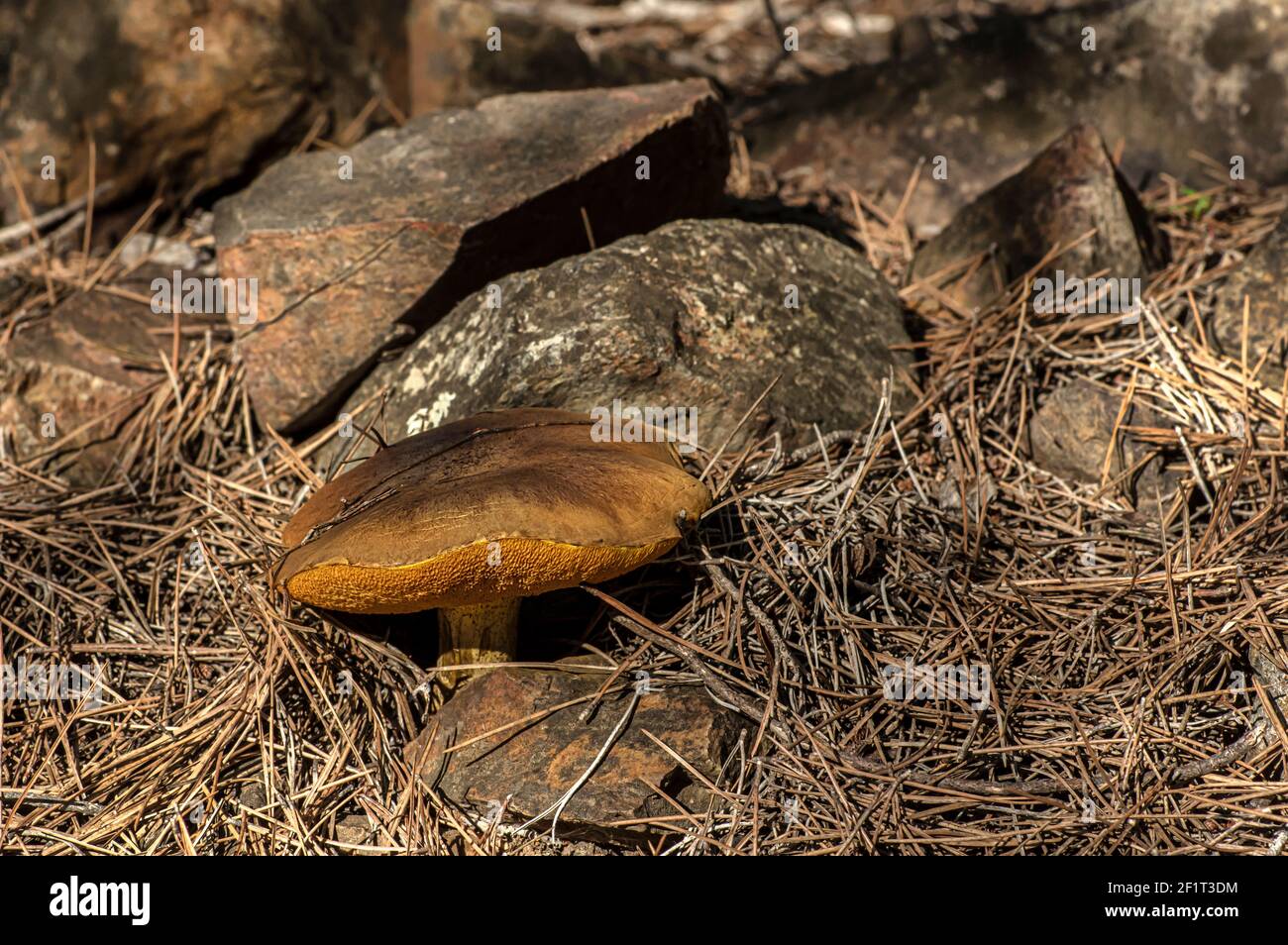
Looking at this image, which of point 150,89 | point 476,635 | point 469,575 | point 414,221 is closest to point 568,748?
point 476,635

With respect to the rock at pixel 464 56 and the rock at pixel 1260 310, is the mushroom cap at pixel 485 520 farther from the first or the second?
the rock at pixel 464 56

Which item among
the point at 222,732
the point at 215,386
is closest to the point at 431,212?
the point at 215,386

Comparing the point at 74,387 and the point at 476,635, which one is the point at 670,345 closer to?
the point at 476,635

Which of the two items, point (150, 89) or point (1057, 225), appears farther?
point (150, 89)

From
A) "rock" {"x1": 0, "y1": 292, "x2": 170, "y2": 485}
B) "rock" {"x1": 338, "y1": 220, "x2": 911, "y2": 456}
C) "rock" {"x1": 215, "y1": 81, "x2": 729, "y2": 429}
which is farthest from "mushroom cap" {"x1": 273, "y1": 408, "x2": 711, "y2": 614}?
"rock" {"x1": 0, "y1": 292, "x2": 170, "y2": 485}

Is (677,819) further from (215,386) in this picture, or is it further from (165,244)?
(165,244)

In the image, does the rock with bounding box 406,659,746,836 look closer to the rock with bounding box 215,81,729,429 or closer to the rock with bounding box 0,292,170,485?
the rock with bounding box 215,81,729,429
